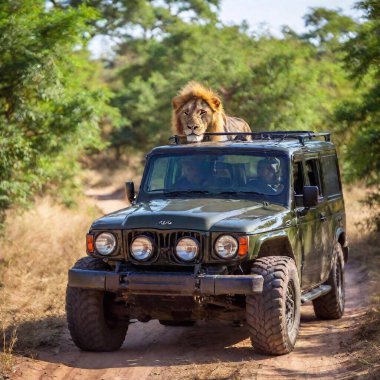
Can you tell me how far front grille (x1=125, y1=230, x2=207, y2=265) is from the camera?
680 cm

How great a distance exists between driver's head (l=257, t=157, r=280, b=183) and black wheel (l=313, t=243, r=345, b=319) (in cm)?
163

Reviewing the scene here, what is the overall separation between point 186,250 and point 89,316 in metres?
1.07

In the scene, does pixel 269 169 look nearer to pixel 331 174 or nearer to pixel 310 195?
pixel 310 195

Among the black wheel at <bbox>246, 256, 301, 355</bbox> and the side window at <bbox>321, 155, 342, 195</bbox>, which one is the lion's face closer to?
the side window at <bbox>321, 155, 342, 195</bbox>

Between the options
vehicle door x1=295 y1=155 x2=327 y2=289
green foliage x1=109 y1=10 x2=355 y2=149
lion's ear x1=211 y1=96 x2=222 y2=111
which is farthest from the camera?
green foliage x1=109 y1=10 x2=355 y2=149

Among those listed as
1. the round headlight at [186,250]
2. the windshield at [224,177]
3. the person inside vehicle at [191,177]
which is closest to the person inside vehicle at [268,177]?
the windshield at [224,177]

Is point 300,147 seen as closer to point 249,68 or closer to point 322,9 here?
point 249,68

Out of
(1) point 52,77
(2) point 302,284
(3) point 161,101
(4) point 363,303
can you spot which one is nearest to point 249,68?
(3) point 161,101

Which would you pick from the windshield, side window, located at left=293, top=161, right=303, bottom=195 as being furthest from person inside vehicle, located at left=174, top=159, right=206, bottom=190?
side window, located at left=293, top=161, right=303, bottom=195

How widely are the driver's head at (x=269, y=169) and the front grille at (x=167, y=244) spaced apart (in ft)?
4.49

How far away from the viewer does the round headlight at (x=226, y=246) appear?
6.76 meters

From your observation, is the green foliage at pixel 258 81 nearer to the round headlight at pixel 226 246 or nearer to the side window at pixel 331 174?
the side window at pixel 331 174

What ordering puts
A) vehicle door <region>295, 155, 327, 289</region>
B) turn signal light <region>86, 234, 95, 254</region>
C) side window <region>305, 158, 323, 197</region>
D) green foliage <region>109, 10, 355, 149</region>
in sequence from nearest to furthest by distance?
turn signal light <region>86, 234, 95, 254</region> < vehicle door <region>295, 155, 327, 289</region> < side window <region>305, 158, 323, 197</region> < green foliage <region>109, 10, 355, 149</region>

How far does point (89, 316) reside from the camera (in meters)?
7.21
